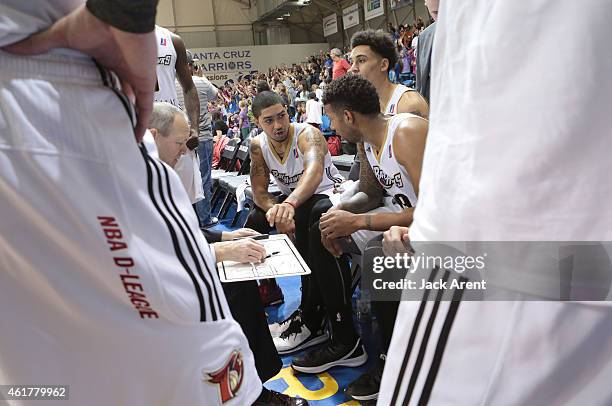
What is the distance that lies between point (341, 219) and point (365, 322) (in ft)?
3.42

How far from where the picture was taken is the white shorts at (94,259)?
855mm

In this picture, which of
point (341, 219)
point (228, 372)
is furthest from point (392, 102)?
point (228, 372)

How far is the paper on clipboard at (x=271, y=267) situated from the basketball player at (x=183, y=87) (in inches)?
44.8

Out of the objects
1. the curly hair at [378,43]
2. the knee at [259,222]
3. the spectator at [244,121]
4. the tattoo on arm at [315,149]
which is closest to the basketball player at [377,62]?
the curly hair at [378,43]

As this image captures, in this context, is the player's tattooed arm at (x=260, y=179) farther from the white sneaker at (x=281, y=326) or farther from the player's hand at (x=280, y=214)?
the white sneaker at (x=281, y=326)

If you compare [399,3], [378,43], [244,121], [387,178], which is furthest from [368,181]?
[399,3]

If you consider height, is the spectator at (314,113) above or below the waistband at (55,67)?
below

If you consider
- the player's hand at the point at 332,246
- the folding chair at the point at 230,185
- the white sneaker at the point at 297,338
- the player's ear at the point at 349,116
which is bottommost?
the white sneaker at the point at 297,338

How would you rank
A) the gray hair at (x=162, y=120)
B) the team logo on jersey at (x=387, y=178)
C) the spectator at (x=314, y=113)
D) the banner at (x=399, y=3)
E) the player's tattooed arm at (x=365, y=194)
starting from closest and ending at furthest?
the gray hair at (x=162, y=120) → the team logo on jersey at (x=387, y=178) → the player's tattooed arm at (x=365, y=194) → the spectator at (x=314, y=113) → the banner at (x=399, y=3)

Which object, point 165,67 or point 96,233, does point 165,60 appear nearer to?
point 165,67

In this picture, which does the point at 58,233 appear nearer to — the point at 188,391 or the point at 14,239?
the point at 14,239

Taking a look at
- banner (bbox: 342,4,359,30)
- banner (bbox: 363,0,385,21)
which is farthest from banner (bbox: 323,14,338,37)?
banner (bbox: 363,0,385,21)

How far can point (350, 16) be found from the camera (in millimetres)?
19812

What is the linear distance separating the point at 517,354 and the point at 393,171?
1.92 metres
